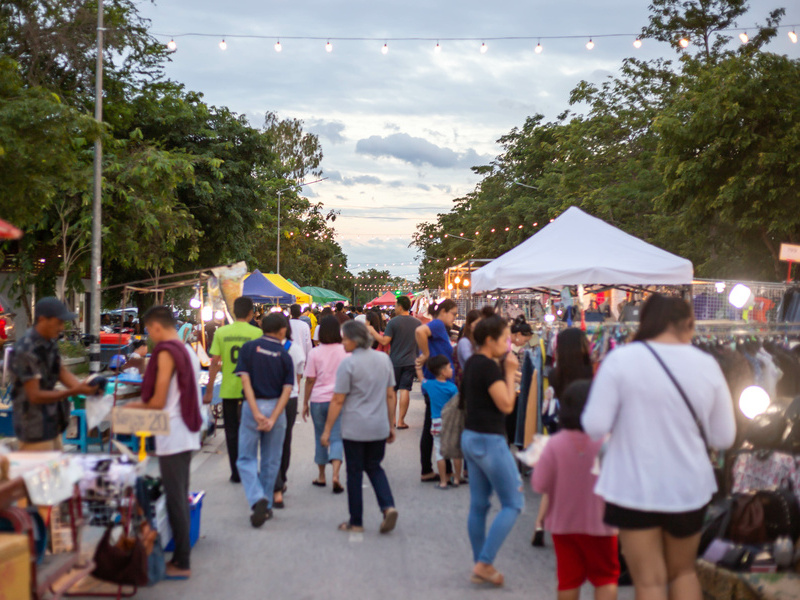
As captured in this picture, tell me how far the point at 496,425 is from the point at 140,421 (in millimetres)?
2339

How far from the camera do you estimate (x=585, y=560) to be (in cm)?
426

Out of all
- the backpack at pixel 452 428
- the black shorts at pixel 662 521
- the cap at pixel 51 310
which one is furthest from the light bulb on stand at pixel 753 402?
the cap at pixel 51 310

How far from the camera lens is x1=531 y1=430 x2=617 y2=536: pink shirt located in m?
4.14

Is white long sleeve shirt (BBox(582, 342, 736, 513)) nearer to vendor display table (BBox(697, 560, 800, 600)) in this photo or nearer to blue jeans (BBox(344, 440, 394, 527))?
vendor display table (BBox(697, 560, 800, 600))

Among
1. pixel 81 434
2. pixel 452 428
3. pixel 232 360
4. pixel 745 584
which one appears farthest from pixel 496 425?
pixel 81 434

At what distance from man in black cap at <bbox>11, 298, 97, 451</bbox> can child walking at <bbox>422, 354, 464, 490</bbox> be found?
13.4ft

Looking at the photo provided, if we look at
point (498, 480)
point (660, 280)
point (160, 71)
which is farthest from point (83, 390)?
point (160, 71)

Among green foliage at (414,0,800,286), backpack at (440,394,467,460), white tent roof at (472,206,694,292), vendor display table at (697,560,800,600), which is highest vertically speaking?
green foliage at (414,0,800,286)

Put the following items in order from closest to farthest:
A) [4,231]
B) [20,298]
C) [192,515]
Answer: [4,231] → [192,515] → [20,298]

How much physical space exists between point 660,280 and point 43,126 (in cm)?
1046

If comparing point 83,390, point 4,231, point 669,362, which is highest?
point 4,231

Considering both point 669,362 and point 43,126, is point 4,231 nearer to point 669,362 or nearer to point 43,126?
point 669,362

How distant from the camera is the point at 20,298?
77.9 ft

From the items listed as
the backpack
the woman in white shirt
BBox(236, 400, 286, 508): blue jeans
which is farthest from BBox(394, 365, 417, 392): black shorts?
the woman in white shirt
